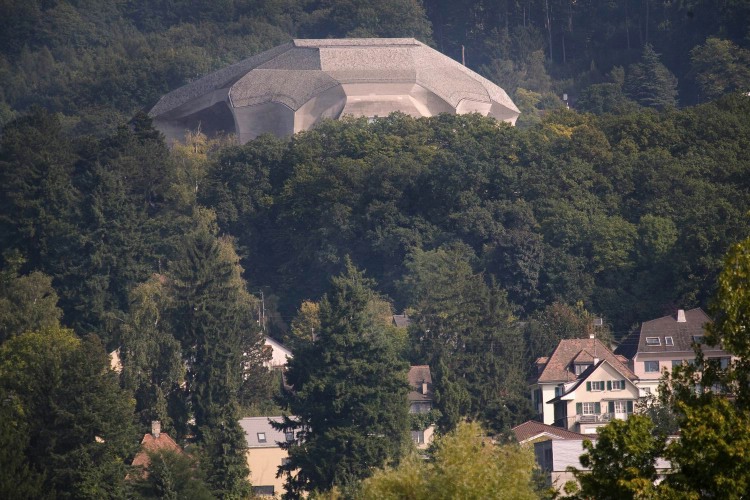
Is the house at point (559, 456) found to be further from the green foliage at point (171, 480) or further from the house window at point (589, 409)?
the green foliage at point (171, 480)

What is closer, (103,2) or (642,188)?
(642,188)

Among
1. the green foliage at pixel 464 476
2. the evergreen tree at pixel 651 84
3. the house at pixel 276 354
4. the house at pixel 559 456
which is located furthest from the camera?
the evergreen tree at pixel 651 84

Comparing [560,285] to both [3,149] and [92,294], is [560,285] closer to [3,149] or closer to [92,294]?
[92,294]

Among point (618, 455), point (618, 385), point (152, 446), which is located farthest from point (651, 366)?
point (618, 455)

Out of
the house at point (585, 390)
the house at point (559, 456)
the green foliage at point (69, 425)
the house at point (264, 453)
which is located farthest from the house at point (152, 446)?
the house at point (585, 390)

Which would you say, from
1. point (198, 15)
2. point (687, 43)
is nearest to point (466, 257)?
point (687, 43)

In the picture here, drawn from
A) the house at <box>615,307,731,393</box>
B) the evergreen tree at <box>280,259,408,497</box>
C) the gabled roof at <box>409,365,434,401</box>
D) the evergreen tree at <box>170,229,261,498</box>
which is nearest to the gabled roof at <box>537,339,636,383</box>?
the house at <box>615,307,731,393</box>
